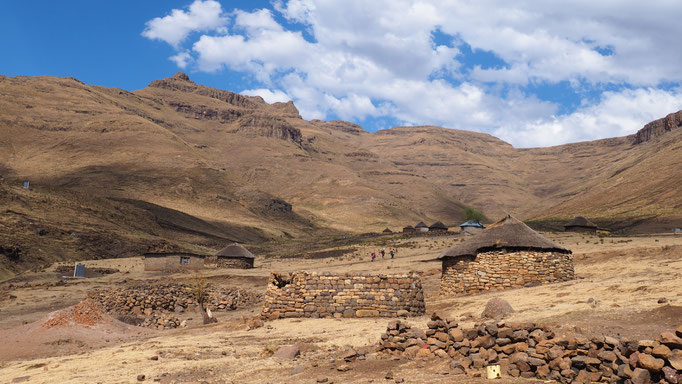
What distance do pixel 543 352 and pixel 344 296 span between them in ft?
29.2

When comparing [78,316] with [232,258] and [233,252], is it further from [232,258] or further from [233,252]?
[233,252]

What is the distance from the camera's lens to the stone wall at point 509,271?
2023 cm

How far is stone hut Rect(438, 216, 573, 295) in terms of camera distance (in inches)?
799

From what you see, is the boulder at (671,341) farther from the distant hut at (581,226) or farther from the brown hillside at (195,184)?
the distant hut at (581,226)

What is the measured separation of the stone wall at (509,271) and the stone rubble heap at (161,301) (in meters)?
11.1

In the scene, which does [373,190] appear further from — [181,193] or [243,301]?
[243,301]

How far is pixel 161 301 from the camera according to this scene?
25109 mm

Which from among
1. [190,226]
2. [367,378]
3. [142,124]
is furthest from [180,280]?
[142,124]

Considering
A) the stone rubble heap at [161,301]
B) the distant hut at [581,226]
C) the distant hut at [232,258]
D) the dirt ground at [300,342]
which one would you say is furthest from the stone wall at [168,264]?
the distant hut at [581,226]

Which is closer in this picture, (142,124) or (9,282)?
(9,282)

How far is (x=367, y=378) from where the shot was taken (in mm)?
8789

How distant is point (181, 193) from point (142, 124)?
52.6 meters

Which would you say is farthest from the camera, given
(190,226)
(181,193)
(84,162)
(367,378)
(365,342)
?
(84,162)

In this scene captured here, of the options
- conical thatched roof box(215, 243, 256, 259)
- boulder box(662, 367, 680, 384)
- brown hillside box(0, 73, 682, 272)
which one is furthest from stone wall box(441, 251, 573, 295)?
brown hillside box(0, 73, 682, 272)
